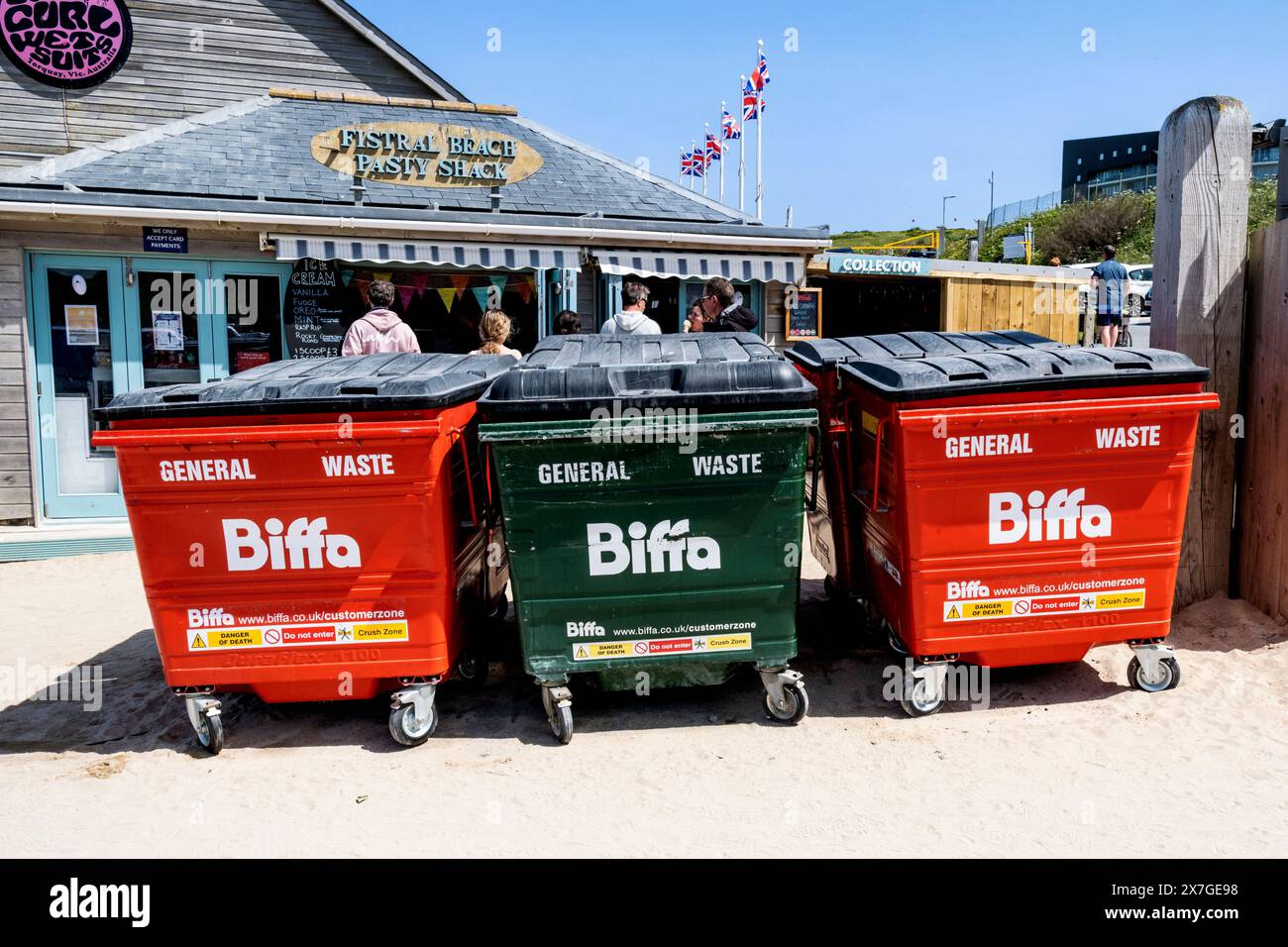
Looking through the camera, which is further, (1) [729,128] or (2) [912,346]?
(1) [729,128]

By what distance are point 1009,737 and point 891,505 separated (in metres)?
1.04

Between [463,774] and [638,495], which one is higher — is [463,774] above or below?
below

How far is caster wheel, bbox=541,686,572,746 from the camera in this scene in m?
3.88

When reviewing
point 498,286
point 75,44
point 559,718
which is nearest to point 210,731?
point 559,718

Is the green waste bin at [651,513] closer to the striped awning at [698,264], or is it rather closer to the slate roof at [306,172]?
the striped awning at [698,264]

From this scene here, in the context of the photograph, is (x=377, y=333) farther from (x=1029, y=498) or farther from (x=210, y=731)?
(x=1029, y=498)

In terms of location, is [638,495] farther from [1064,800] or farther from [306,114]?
[306,114]

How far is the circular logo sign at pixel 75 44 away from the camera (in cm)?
1109

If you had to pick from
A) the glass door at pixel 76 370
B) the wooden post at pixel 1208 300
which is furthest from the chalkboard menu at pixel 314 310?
the wooden post at pixel 1208 300

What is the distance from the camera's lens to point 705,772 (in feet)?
11.8

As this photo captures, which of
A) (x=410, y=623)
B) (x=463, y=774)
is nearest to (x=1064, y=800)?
(x=463, y=774)

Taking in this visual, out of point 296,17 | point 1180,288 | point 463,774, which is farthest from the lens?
point 296,17

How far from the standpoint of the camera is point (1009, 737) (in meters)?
3.82

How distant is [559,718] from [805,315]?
23.5 feet
